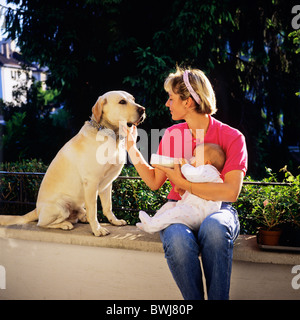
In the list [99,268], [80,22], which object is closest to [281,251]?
[99,268]

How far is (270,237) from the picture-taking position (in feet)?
7.03

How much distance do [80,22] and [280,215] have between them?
692 centimetres

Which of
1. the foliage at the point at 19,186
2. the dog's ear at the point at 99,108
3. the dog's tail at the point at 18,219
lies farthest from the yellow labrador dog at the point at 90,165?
the foliage at the point at 19,186

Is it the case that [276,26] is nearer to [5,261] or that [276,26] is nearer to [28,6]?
[28,6]

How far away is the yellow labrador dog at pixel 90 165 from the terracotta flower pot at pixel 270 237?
1061mm

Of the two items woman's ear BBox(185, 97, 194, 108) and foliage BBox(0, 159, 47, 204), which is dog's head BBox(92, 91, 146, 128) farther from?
foliage BBox(0, 159, 47, 204)

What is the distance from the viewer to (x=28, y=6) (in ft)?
26.7

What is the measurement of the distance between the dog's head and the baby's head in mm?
603

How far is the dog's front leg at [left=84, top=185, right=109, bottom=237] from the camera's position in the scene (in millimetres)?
2492

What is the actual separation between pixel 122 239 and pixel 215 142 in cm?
90

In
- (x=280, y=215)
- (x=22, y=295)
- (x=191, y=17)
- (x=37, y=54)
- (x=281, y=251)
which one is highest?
(x=191, y=17)

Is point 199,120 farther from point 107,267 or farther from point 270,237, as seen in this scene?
point 107,267

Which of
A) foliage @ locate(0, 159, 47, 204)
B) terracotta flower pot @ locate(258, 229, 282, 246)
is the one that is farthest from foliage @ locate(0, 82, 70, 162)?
terracotta flower pot @ locate(258, 229, 282, 246)

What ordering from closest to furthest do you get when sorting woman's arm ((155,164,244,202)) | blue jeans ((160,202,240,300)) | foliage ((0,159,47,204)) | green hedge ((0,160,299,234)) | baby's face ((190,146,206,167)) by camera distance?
blue jeans ((160,202,240,300))
woman's arm ((155,164,244,202))
baby's face ((190,146,206,167))
green hedge ((0,160,299,234))
foliage ((0,159,47,204))
